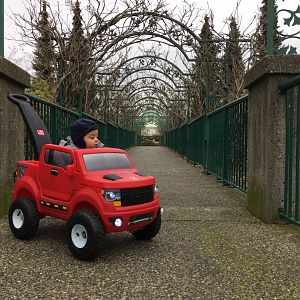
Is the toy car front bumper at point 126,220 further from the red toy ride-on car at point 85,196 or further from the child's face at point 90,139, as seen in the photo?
the child's face at point 90,139

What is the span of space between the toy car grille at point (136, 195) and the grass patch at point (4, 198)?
2104 millimetres

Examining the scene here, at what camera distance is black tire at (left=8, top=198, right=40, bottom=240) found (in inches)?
139

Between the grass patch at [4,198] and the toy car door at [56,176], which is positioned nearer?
the toy car door at [56,176]

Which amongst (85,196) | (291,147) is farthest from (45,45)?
(85,196)

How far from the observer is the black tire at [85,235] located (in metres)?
3.00

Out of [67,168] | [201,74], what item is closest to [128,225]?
[67,168]

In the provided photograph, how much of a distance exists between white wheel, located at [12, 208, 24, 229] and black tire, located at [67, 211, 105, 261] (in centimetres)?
74

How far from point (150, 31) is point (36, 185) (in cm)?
878

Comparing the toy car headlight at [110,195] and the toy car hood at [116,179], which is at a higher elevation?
the toy car hood at [116,179]

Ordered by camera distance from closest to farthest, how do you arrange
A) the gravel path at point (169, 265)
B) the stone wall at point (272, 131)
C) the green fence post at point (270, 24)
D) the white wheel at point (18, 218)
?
the gravel path at point (169, 265) → the white wheel at point (18, 218) → the stone wall at point (272, 131) → the green fence post at point (270, 24)

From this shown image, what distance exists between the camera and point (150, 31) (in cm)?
1140

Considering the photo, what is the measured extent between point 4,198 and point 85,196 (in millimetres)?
1995

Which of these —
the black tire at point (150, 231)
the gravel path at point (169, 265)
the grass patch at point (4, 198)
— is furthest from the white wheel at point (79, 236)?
the grass patch at point (4, 198)

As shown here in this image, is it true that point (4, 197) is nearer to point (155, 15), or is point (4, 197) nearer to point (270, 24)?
point (270, 24)
